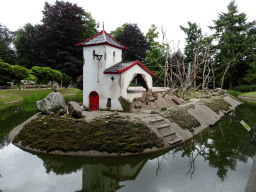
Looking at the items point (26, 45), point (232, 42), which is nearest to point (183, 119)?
point (232, 42)

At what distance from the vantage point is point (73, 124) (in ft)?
32.9

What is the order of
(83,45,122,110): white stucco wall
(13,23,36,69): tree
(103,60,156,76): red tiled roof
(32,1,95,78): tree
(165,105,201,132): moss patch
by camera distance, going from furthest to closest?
(13,23,36,69): tree
(32,1,95,78): tree
(83,45,122,110): white stucco wall
(103,60,156,76): red tiled roof
(165,105,201,132): moss patch

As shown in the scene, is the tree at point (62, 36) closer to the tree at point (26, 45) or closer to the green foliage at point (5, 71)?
the tree at point (26, 45)

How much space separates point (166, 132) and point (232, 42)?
34.2 m

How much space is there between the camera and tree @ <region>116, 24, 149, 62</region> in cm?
3597

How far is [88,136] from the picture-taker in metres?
9.19

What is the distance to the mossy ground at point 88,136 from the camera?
8.84 meters

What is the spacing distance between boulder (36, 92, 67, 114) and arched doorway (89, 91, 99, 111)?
2.47 meters

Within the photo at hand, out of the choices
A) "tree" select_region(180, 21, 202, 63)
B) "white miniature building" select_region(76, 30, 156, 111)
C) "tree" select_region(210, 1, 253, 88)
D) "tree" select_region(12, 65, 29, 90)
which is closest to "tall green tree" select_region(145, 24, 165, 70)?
"tree" select_region(180, 21, 202, 63)

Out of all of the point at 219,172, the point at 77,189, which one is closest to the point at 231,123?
the point at 219,172

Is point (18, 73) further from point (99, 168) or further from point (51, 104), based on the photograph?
point (99, 168)

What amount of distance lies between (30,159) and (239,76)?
43286mm

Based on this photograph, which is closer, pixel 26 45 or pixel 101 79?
pixel 101 79

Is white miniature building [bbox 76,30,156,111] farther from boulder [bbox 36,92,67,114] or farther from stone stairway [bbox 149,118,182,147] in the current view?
stone stairway [bbox 149,118,182,147]
